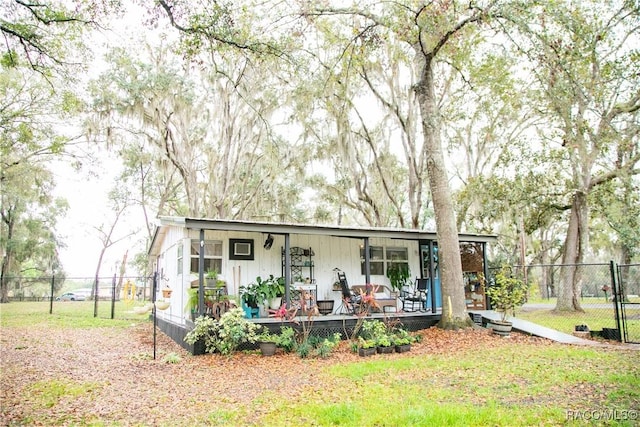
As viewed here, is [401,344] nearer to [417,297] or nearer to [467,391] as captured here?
[467,391]

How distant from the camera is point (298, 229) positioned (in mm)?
9523

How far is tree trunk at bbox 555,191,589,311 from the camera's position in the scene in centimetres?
1454

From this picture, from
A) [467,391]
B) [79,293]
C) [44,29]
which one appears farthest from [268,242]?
[79,293]

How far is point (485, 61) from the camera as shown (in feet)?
42.0

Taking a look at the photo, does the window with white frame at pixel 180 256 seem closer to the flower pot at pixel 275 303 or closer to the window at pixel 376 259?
the flower pot at pixel 275 303

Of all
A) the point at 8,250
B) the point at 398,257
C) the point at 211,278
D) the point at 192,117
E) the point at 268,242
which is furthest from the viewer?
the point at 8,250

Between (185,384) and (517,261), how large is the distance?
19.0 meters

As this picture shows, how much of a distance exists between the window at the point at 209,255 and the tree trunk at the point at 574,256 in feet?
37.5

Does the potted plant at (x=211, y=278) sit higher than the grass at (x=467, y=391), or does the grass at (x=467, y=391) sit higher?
the potted plant at (x=211, y=278)

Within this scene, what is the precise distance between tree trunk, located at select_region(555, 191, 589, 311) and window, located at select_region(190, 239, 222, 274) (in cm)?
1142

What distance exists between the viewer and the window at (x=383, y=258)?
11.8 meters

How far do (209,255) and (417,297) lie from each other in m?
5.34

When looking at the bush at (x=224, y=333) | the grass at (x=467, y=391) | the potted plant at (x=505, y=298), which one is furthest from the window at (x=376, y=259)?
the grass at (x=467, y=391)

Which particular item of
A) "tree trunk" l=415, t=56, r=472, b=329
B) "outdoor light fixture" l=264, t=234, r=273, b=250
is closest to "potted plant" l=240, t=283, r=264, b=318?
"outdoor light fixture" l=264, t=234, r=273, b=250
